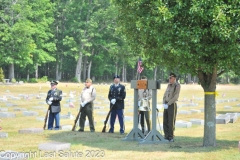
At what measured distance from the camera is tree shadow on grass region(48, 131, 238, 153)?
1150 cm

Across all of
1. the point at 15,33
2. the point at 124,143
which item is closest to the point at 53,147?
the point at 124,143

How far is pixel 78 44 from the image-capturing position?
68250mm

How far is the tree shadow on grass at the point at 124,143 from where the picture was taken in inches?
453

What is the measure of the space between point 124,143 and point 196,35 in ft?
13.5

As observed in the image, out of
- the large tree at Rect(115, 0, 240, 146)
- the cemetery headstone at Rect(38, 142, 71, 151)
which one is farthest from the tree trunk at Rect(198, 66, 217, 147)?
the cemetery headstone at Rect(38, 142, 71, 151)

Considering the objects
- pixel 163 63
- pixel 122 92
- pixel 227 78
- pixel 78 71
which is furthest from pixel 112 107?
pixel 227 78

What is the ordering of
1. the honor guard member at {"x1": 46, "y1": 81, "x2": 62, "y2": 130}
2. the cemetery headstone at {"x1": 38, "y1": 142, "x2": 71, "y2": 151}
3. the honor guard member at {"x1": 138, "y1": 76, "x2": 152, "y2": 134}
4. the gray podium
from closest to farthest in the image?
the cemetery headstone at {"x1": 38, "y1": 142, "x2": 71, "y2": 151} → the gray podium → the honor guard member at {"x1": 138, "y1": 76, "x2": 152, "y2": 134} → the honor guard member at {"x1": 46, "y1": 81, "x2": 62, "y2": 130}

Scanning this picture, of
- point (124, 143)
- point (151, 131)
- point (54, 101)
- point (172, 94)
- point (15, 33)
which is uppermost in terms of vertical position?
point (15, 33)

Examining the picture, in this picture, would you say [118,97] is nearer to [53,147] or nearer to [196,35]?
[53,147]

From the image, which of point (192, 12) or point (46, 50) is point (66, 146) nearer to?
point (192, 12)

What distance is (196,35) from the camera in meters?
10.3

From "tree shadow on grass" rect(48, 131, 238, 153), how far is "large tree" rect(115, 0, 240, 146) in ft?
2.04

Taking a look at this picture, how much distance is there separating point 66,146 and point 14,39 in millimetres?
48725

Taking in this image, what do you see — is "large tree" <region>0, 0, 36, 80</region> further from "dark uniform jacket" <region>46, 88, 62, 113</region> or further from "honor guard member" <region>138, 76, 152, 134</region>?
"honor guard member" <region>138, 76, 152, 134</region>
